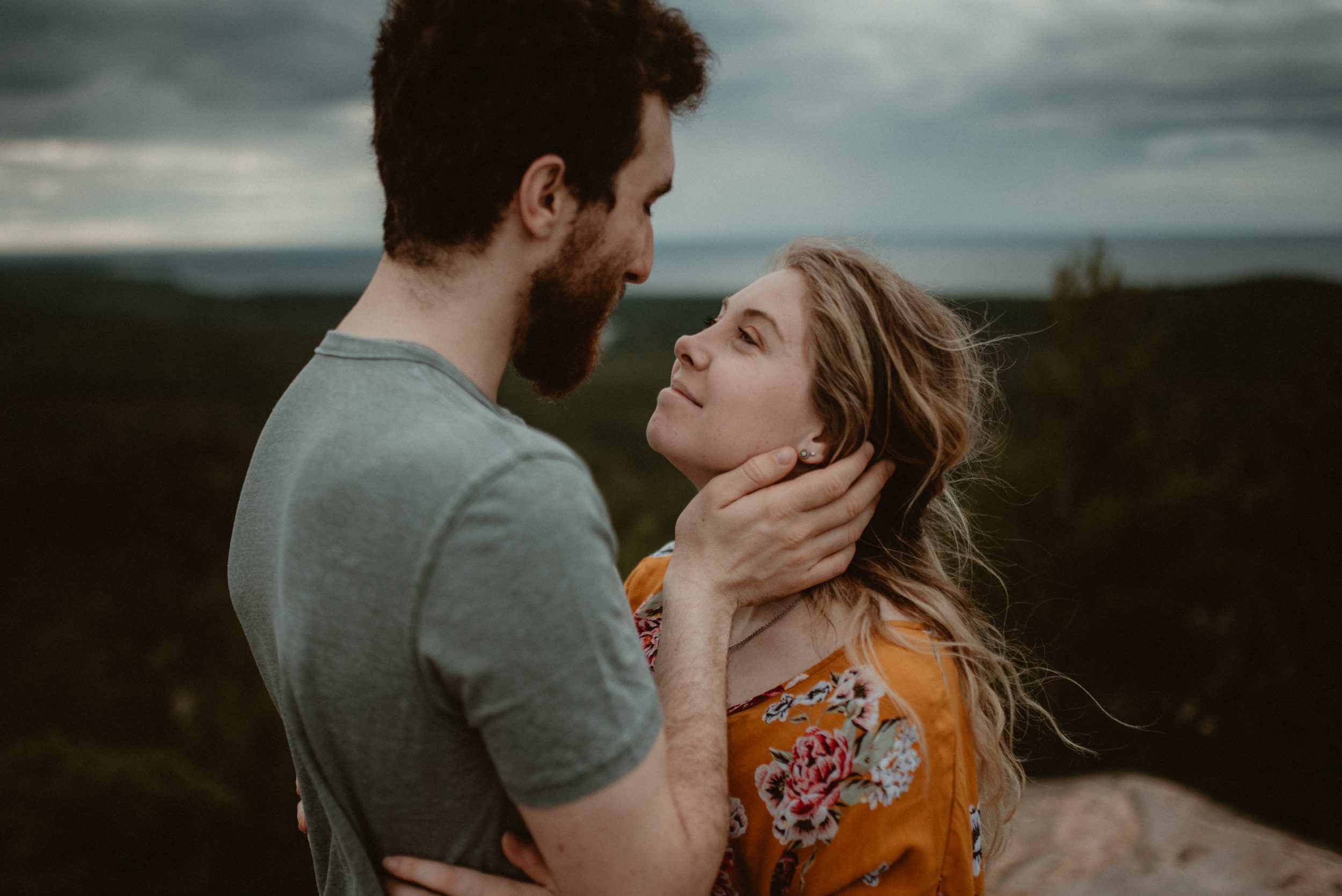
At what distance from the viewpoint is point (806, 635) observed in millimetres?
2258

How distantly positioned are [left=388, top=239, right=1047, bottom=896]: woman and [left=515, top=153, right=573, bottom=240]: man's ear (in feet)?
2.69

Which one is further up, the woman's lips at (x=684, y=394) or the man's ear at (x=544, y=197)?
the man's ear at (x=544, y=197)

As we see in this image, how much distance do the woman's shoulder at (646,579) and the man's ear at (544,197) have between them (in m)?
1.39

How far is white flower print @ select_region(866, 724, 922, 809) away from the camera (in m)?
1.90

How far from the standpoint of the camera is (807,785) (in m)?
1.96

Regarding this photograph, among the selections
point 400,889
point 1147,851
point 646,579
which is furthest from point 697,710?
point 1147,851

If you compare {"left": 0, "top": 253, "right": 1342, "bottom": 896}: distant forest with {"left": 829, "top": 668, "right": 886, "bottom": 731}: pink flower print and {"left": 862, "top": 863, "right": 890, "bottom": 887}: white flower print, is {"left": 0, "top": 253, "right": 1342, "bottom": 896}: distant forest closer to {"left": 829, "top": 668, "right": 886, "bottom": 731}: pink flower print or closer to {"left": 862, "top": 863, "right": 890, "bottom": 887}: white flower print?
{"left": 829, "top": 668, "right": 886, "bottom": 731}: pink flower print

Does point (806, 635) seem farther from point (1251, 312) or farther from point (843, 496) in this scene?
point (1251, 312)

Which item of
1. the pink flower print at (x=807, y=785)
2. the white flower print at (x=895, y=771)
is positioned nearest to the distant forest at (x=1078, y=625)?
the white flower print at (x=895, y=771)

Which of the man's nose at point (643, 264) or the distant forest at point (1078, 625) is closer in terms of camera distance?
the man's nose at point (643, 264)

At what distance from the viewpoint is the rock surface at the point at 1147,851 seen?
3705 mm

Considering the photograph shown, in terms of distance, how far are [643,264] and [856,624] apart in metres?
1.10

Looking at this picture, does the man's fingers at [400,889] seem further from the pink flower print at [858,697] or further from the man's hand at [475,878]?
the pink flower print at [858,697]

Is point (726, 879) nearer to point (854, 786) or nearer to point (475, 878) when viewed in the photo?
point (854, 786)
